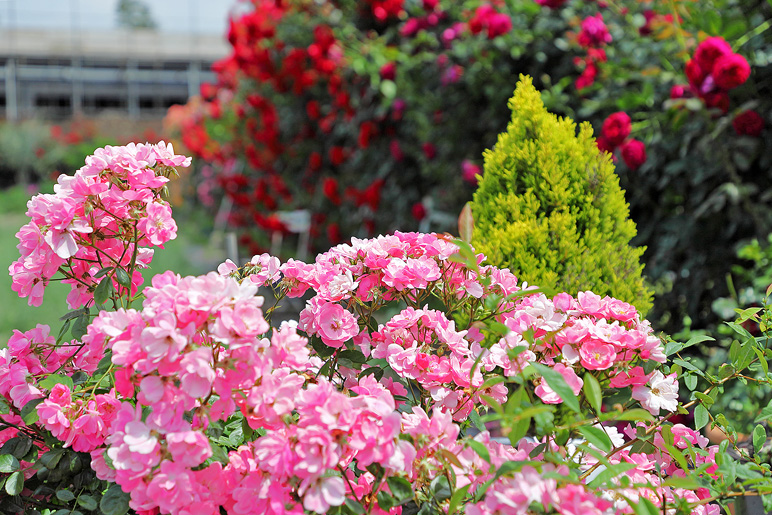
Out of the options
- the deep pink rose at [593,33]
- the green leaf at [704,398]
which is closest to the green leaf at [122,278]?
the green leaf at [704,398]

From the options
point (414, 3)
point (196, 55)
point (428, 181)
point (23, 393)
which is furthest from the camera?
point (196, 55)

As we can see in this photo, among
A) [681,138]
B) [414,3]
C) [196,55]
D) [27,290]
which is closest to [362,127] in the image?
[414,3]

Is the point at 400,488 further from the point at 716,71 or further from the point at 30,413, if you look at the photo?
the point at 716,71

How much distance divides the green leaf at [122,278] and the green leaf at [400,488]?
1.48 ft

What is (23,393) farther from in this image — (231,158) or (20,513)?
(231,158)

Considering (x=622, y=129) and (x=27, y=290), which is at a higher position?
(x=622, y=129)

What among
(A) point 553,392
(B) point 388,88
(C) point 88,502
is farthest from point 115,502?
(B) point 388,88

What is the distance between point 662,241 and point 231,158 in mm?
5239

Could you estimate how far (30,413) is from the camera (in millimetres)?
768

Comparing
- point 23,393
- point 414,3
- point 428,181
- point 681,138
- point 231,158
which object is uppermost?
point 414,3

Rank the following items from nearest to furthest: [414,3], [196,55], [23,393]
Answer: [23,393], [414,3], [196,55]

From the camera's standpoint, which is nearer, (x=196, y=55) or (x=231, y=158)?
(x=231, y=158)

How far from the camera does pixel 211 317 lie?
655 millimetres

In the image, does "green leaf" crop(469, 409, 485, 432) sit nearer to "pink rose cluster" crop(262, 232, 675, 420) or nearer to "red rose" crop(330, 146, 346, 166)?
"pink rose cluster" crop(262, 232, 675, 420)
